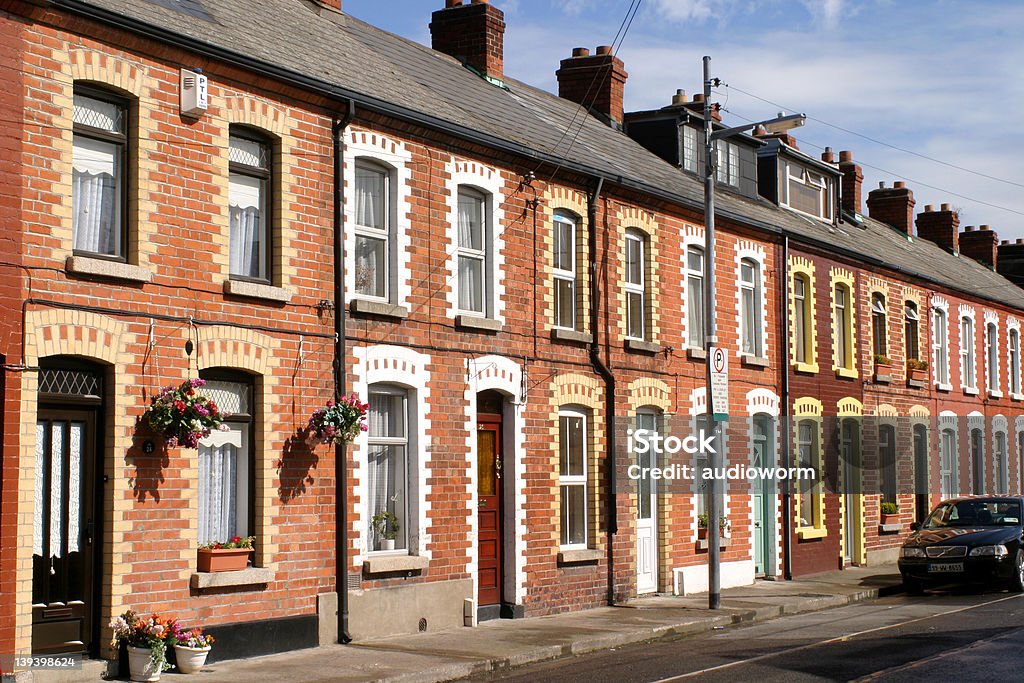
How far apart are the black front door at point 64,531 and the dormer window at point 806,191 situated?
2062cm

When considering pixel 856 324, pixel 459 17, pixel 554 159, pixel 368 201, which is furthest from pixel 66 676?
pixel 856 324

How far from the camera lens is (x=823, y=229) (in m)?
30.7

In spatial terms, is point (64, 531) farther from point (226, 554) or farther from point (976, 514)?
point (976, 514)

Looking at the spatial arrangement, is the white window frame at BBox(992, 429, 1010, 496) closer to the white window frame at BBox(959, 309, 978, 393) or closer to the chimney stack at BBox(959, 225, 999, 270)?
the white window frame at BBox(959, 309, 978, 393)

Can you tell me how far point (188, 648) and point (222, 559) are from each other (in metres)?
1.20

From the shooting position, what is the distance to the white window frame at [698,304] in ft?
77.8

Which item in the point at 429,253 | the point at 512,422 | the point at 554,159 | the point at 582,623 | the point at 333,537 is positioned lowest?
the point at 582,623

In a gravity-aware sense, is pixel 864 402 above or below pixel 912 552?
above

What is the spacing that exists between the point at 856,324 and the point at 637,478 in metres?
10.4

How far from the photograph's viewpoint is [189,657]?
43.1ft

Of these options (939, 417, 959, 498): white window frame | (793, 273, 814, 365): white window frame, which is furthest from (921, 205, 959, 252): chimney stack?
(793, 273, 814, 365): white window frame

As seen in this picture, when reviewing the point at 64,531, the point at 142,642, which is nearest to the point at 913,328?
the point at 142,642

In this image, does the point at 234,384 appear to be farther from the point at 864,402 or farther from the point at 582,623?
the point at 864,402

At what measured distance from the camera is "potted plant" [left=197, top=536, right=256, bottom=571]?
1395cm
